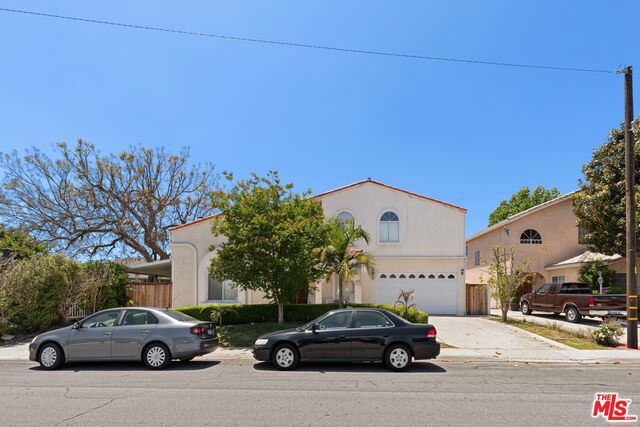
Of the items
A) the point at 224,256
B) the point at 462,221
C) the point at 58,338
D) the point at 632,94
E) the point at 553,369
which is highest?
the point at 632,94

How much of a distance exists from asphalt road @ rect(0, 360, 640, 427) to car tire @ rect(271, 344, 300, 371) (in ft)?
0.77

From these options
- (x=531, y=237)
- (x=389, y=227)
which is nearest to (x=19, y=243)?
(x=389, y=227)

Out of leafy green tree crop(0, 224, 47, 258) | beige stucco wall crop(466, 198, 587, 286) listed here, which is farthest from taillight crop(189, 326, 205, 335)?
beige stucco wall crop(466, 198, 587, 286)

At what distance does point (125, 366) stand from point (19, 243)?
1547cm

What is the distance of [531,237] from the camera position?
27.0 meters

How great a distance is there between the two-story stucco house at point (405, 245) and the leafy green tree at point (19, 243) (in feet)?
42.8

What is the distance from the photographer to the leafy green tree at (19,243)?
19.9m

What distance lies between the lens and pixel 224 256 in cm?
1477

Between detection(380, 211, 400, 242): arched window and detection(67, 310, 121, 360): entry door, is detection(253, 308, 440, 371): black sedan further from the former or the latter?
detection(380, 211, 400, 242): arched window

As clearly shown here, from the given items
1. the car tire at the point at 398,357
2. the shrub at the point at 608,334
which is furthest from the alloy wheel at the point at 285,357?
the shrub at the point at 608,334

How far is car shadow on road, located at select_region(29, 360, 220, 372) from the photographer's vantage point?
32.5 ft

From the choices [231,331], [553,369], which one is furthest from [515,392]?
[231,331]

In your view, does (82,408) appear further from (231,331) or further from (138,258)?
(138,258)

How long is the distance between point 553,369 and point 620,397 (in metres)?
3.04
